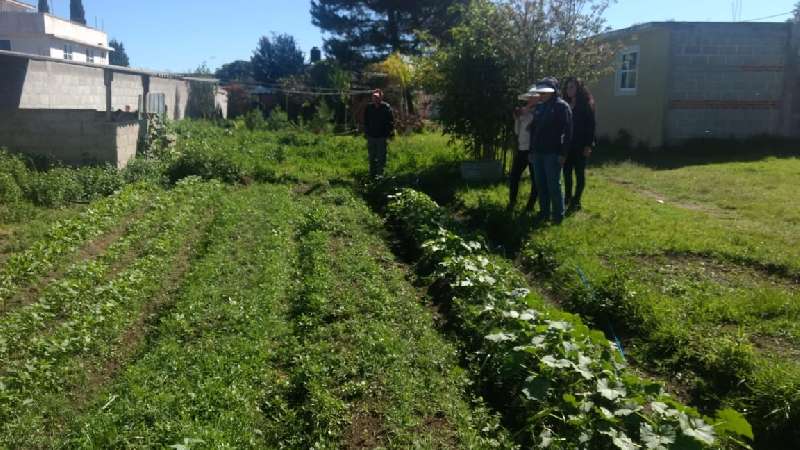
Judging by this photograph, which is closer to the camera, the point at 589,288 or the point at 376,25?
the point at 589,288

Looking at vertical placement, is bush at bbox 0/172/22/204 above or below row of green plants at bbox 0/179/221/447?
above

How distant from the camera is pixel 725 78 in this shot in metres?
17.7

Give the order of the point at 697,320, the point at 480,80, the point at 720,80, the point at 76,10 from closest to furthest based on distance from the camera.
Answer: the point at 697,320, the point at 480,80, the point at 720,80, the point at 76,10

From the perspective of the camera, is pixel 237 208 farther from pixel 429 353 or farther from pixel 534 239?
pixel 429 353

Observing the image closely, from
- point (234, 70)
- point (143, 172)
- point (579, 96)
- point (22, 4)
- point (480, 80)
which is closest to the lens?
point (579, 96)

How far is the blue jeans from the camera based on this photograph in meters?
8.77

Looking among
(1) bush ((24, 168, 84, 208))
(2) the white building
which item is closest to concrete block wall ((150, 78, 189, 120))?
(1) bush ((24, 168, 84, 208))

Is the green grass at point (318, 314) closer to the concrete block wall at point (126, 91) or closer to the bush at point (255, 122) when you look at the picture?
the concrete block wall at point (126, 91)

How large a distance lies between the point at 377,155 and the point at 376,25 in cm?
2600

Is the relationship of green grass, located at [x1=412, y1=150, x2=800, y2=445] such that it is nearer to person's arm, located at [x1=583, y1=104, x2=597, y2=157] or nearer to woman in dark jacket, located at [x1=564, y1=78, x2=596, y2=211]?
woman in dark jacket, located at [x1=564, y1=78, x2=596, y2=211]

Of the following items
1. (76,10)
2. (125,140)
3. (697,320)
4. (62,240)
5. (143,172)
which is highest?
(76,10)

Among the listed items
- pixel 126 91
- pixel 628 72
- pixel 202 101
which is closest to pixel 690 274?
pixel 126 91

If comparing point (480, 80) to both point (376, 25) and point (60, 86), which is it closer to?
point (60, 86)

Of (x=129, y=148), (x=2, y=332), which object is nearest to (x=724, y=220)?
(x=2, y=332)
